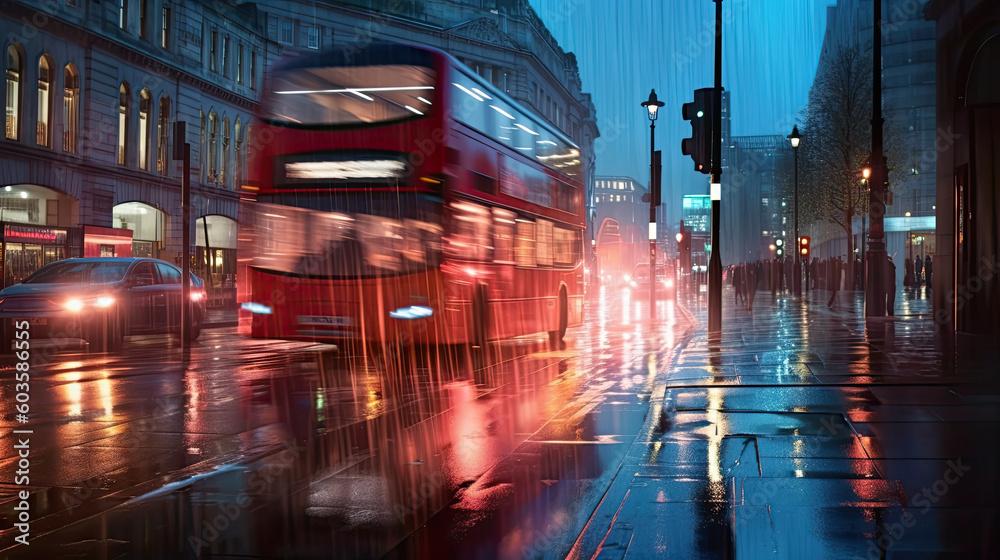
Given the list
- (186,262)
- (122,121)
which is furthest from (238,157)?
(186,262)

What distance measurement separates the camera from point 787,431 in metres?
7.71

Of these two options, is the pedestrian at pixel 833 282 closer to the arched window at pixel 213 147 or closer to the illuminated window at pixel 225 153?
the arched window at pixel 213 147

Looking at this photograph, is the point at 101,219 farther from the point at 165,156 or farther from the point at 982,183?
the point at 982,183

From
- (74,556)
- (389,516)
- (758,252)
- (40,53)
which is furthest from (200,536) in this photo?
(758,252)

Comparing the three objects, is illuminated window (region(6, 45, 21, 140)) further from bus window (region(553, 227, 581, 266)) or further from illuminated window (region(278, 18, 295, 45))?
illuminated window (region(278, 18, 295, 45))

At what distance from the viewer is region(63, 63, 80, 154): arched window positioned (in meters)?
35.9

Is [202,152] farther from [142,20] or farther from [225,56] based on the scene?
[142,20]

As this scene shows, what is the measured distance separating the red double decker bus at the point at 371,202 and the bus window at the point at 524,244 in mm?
1789

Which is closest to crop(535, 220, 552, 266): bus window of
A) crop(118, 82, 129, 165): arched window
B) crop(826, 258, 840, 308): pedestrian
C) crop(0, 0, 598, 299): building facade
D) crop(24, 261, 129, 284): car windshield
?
crop(24, 261, 129, 284): car windshield

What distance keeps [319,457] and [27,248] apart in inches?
1132

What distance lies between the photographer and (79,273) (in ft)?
57.3

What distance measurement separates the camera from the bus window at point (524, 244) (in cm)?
1686

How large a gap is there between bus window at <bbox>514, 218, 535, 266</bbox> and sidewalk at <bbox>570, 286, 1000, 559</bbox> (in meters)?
5.10

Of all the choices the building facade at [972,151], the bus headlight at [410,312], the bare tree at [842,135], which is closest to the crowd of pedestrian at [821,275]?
the bare tree at [842,135]
